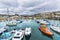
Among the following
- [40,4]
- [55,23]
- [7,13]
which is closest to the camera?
[40,4]

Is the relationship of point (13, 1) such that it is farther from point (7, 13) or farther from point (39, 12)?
point (39, 12)

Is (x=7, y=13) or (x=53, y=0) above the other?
Answer: (x=53, y=0)

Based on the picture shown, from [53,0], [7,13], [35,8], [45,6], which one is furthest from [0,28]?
[53,0]

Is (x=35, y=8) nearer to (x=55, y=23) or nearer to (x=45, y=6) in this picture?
(x=45, y=6)

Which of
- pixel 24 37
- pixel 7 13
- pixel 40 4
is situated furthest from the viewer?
pixel 7 13

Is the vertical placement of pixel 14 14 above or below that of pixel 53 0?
below

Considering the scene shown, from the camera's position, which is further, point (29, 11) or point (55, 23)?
point (55, 23)

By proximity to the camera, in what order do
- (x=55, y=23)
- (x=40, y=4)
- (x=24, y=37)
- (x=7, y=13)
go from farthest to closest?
1. (x=55, y=23)
2. (x=7, y=13)
3. (x=40, y=4)
4. (x=24, y=37)

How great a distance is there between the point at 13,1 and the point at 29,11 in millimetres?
1005

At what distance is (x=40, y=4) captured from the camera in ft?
21.3

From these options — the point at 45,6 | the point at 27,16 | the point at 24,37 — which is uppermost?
the point at 45,6

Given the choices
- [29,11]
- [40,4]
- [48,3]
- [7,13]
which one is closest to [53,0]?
[48,3]

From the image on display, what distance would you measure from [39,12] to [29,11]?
0.55 metres

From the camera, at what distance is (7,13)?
6922mm
